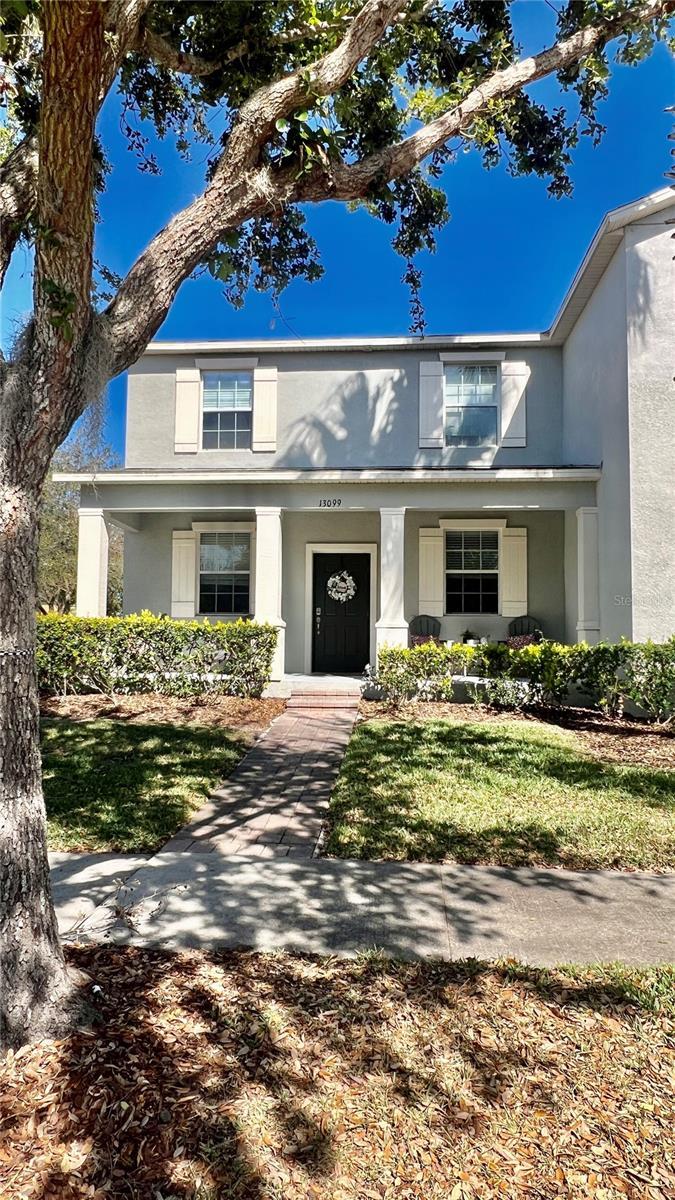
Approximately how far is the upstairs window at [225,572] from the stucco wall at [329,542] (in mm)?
477

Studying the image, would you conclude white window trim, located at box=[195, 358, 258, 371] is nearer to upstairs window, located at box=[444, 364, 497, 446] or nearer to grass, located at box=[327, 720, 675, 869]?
upstairs window, located at box=[444, 364, 497, 446]

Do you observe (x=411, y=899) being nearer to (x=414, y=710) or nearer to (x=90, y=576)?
(x=414, y=710)

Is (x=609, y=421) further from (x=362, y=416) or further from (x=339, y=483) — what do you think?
(x=362, y=416)

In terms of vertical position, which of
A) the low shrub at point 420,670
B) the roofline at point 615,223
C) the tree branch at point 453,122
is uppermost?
the roofline at point 615,223

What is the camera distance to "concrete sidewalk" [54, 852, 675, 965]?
10.4ft

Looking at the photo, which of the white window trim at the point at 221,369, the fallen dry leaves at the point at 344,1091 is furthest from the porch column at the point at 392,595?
the fallen dry leaves at the point at 344,1091

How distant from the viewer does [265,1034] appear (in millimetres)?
2445

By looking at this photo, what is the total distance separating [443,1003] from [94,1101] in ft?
4.39

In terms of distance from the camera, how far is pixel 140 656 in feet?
32.8

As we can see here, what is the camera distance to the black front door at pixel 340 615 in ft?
41.3

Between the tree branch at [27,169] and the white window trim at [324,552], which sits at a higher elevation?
the tree branch at [27,169]

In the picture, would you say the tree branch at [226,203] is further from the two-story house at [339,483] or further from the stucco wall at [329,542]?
the stucco wall at [329,542]

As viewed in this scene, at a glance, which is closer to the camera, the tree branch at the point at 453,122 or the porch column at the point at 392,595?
the tree branch at the point at 453,122

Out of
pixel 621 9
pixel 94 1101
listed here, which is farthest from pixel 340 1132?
pixel 621 9
